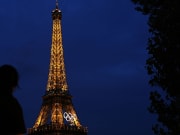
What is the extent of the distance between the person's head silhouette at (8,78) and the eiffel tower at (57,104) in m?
76.3

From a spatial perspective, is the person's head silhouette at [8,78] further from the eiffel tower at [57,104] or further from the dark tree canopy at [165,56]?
the eiffel tower at [57,104]

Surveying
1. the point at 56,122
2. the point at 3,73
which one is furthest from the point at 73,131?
the point at 3,73

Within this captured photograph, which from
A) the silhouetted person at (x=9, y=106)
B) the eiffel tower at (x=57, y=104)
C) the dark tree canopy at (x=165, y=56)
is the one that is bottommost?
the silhouetted person at (x=9, y=106)

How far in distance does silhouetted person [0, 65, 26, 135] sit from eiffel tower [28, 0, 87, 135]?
7629 centimetres

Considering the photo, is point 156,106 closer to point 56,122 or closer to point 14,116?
point 14,116

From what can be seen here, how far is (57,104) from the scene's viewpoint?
8356cm

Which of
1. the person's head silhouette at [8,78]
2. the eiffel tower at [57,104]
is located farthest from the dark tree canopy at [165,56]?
the eiffel tower at [57,104]

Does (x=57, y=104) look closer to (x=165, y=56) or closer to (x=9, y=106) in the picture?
(x=165, y=56)

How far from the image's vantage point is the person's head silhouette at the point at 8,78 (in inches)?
229

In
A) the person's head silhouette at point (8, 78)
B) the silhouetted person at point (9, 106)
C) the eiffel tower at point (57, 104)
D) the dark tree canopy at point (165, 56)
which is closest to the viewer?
the silhouetted person at point (9, 106)

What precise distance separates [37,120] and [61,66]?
39.8ft

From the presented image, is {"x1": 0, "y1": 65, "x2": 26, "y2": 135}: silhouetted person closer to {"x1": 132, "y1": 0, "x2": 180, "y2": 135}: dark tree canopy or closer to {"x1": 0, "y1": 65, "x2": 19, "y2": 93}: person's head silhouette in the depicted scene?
{"x1": 0, "y1": 65, "x2": 19, "y2": 93}: person's head silhouette

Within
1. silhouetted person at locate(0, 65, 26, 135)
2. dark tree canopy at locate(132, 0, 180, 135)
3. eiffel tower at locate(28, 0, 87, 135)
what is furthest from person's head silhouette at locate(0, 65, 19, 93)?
eiffel tower at locate(28, 0, 87, 135)

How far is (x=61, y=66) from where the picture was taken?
283 ft
